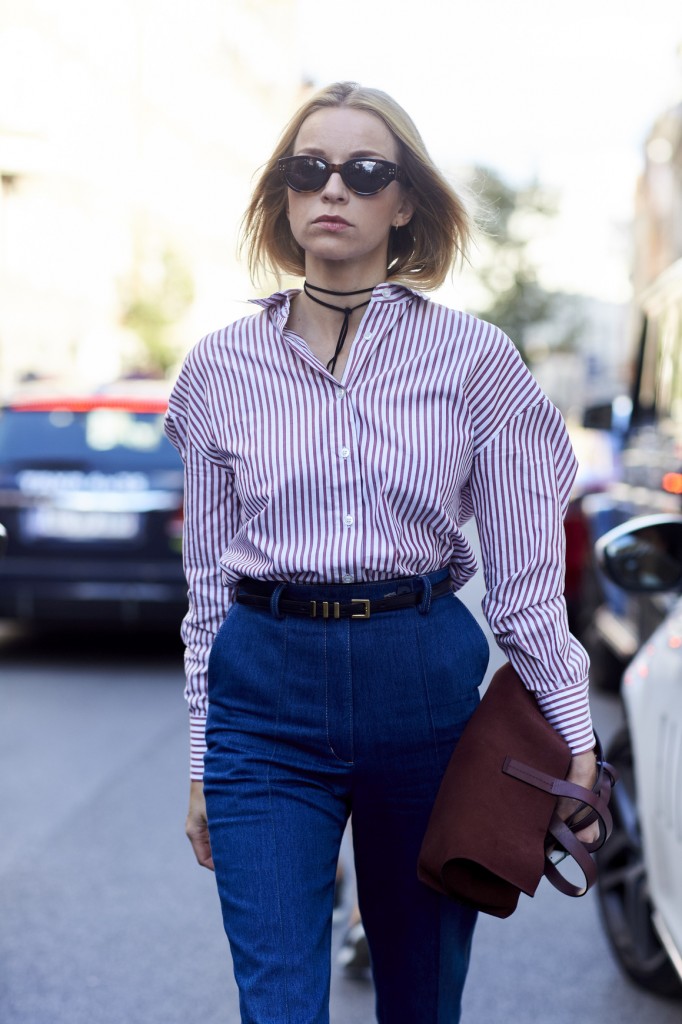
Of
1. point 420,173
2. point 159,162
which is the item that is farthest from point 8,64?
point 420,173

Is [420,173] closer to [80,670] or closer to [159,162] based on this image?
[80,670]

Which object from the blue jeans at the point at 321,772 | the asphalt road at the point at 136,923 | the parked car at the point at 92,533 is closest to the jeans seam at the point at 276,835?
the blue jeans at the point at 321,772

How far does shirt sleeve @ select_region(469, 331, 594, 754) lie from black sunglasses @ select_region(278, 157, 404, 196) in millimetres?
380

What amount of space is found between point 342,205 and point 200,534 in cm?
61

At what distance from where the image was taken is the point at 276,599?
235cm

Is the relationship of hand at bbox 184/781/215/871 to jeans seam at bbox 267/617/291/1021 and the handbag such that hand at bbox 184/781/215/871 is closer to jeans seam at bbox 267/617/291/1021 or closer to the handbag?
jeans seam at bbox 267/617/291/1021

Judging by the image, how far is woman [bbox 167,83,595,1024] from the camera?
233cm

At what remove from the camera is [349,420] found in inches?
93.4

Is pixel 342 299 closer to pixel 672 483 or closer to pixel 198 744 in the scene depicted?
pixel 198 744

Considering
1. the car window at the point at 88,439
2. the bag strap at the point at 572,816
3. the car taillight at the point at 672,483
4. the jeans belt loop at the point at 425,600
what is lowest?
the car window at the point at 88,439

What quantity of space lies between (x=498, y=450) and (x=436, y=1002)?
0.94 meters

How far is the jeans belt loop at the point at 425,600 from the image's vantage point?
238 cm

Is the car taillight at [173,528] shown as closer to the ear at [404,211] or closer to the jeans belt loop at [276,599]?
the ear at [404,211]

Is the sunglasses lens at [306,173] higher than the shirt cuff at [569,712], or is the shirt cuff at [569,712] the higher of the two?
the sunglasses lens at [306,173]
